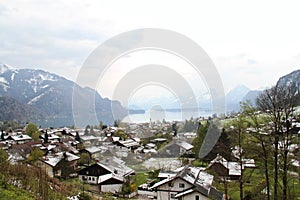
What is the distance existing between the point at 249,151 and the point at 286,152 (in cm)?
113

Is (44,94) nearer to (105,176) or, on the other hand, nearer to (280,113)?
(105,176)

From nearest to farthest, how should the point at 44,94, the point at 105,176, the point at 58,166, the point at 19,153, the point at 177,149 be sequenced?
the point at 105,176 < the point at 58,166 < the point at 19,153 < the point at 177,149 < the point at 44,94

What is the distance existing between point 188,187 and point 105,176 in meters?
5.50

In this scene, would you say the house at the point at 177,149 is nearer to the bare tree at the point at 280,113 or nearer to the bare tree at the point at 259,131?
the bare tree at the point at 259,131

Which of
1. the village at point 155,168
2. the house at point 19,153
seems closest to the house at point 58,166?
the village at point 155,168

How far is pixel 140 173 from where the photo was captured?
18328 millimetres

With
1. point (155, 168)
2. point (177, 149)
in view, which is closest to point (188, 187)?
point (155, 168)

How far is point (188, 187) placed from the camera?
11.5m

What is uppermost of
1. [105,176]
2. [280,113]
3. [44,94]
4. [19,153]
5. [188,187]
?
[44,94]

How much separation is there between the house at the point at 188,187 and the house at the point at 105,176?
3203mm

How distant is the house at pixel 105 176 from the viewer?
48.4ft

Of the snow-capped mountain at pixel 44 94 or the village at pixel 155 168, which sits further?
the snow-capped mountain at pixel 44 94

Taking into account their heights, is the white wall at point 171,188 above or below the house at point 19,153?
below

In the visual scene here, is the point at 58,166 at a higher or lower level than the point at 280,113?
lower
